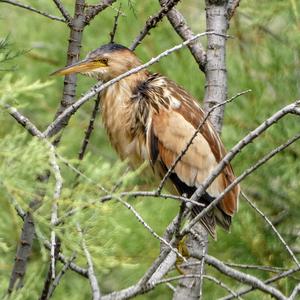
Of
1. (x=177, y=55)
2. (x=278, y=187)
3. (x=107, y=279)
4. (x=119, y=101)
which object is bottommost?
(x=107, y=279)

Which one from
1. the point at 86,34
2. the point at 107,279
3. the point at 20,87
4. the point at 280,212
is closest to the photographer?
the point at 20,87

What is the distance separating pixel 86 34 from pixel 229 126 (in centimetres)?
156

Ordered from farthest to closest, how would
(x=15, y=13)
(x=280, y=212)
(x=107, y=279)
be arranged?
1. (x=15, y=13)
2. (x=107, y=279)
3. (x=280, y=212)

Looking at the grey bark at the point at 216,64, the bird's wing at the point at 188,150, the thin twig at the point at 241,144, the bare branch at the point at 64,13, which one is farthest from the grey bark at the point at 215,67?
the thin twig at the point at 241,144

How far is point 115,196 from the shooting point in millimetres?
2160

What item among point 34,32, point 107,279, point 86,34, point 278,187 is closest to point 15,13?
point 34,32

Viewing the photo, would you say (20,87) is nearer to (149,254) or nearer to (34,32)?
(149,254)

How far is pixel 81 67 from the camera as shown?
359 cm

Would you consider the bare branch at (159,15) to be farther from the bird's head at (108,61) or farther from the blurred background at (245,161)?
the blurred background at (245,161)

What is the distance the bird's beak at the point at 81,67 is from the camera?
3344mm

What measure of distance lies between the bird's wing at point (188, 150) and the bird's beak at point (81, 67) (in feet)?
0.85

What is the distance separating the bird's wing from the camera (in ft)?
12.2

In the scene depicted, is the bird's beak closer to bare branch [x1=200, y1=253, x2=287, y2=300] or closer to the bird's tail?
the bird's tail

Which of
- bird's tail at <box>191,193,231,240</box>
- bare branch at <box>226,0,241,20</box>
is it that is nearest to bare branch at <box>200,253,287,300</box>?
bird's tail at <box>191,193,231,240</box>
